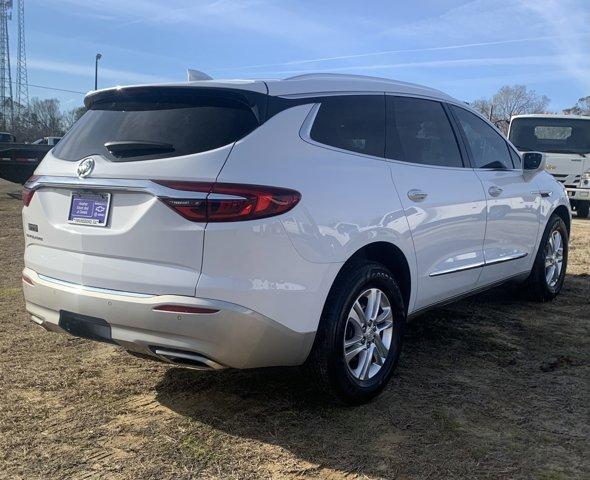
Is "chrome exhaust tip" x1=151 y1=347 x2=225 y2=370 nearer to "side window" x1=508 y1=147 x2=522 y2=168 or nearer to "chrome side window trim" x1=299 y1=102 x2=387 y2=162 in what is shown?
"chrome side window trim" x1=299 y1=102 x2=387 y2=162

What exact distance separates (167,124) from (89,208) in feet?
1.93

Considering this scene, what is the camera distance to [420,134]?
13.5 feet

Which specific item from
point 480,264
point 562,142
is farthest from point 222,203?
point 562,142

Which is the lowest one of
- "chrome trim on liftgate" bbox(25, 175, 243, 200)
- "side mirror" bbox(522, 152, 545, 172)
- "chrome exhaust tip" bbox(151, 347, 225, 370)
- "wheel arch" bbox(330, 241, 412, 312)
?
"chrome exhaust tip" bbox(151, 347, 225, 370)

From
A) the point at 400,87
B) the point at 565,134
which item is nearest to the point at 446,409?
the point at 400,87

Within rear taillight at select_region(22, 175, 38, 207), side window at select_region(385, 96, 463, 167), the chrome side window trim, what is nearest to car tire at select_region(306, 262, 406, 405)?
the chrome side window trim

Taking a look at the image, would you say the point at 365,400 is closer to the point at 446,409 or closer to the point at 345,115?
the point at 446,409

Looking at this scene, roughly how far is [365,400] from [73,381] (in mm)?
1795

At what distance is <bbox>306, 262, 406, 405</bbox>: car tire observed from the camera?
316 centimetres

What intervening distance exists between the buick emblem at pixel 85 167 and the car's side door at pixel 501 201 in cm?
275

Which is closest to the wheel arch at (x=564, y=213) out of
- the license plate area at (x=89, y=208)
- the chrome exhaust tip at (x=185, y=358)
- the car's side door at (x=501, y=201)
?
the car's side door at (x=501, y=201)

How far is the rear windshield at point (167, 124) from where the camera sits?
2.95m

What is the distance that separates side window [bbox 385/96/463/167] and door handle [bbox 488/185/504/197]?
37 cm

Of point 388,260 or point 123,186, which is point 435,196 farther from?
point 123,186
